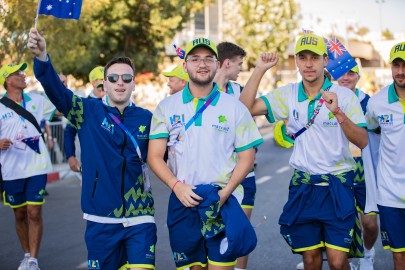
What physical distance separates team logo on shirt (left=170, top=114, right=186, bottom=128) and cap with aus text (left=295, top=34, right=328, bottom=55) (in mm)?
1285

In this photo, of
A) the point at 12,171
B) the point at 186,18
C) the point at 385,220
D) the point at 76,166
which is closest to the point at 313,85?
the point at 385,220

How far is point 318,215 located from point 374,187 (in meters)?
0.69

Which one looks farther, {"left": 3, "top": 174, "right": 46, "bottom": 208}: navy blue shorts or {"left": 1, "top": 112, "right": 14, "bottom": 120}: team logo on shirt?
{"left": 1, "top": 112, "right": 14, "bottom": 120}: team logo on shirt

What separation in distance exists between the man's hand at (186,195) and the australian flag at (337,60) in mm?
2187

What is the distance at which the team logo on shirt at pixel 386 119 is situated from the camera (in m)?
6.14

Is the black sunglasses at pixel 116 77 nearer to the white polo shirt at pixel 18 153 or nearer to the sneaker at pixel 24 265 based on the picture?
the white polo shirt at pixel 18 153

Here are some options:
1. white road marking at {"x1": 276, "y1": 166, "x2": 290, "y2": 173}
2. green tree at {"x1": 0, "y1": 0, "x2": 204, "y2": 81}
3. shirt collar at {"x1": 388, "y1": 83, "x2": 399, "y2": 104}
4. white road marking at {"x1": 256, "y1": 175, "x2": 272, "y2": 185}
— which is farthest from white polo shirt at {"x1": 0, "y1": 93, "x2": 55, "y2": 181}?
green tree at {"x1": 0, "y1": 0, "x2": 204, "y2": 81}

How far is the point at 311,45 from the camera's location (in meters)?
6.04

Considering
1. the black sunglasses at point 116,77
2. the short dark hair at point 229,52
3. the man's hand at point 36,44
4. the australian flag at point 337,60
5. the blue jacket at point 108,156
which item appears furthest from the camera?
the short dark hair at point 229,52

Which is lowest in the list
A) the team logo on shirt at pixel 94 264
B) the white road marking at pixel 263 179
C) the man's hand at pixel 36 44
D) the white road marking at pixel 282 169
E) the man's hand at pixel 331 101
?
the white road marking at pixel 263 179

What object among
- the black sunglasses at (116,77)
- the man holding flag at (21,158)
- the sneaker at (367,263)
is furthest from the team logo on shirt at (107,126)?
the sneaker at (367,263)

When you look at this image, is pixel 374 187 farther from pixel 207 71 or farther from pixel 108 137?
pixel 108 137

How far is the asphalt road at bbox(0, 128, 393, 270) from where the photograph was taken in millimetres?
8508

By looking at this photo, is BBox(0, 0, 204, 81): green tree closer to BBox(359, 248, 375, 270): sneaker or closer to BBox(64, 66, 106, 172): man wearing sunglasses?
BBox(64, 66, 106, 172): man wearing sunglasses
